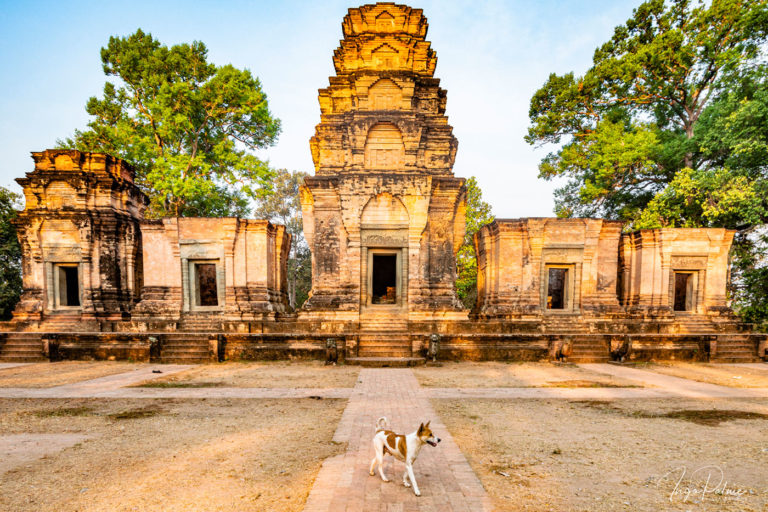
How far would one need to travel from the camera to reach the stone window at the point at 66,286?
47.8 feet

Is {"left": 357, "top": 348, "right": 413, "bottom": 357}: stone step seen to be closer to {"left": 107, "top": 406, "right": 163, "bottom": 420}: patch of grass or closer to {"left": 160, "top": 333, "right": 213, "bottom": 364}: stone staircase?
{"left": 160, "top": 333, "right": 213, "bottom": 364}: stone staircase

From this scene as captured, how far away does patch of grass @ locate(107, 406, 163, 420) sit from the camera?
5895 mm

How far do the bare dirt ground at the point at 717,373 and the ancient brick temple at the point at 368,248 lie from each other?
220 cm

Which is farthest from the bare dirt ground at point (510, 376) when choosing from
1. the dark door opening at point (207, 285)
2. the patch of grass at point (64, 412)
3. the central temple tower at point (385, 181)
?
the dark door opening at point (207, 285)

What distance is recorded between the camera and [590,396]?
7.18 metres

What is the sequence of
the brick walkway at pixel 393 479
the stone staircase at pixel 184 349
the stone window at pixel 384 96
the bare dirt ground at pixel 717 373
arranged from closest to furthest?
the brick walkway at pixel 393 479, the bare dirt ground at pixel 717 373, the stone staircase at pixel 184 349, the stone window at pixel 384 96

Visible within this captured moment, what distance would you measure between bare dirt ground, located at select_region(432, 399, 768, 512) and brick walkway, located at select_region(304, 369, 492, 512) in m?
0.27

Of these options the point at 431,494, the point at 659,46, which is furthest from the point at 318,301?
the point at 659,46

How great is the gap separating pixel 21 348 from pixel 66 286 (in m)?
3.84

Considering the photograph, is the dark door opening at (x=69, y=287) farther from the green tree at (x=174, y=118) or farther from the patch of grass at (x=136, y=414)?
the patch of grass at (x=136, y=414)

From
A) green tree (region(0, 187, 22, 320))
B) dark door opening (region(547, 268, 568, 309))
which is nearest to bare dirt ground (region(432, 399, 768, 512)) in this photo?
dark door opening (region(547, 268, 568, 309))

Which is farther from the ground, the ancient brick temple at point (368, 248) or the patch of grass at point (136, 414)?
the ancient brick temple at point (368, 248)

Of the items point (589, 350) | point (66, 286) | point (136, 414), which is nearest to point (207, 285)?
point (66, 286)

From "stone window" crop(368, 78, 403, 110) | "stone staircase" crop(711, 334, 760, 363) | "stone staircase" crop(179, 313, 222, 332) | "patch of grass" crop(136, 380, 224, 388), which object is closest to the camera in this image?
"patch of grass" crop(136, 380, 224, 388)
